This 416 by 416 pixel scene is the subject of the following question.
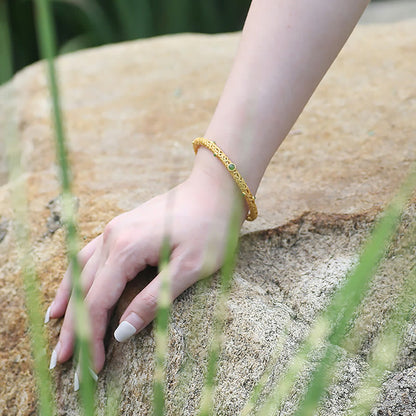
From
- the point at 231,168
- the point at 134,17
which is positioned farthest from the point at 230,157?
the point at 134,17

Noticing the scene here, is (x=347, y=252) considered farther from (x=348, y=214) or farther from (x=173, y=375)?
(x=173, y=375)

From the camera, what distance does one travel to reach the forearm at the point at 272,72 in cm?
73

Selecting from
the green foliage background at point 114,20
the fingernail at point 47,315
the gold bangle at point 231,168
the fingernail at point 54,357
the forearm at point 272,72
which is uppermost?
the forearm at point 272,72

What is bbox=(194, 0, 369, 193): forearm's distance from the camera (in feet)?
2.40

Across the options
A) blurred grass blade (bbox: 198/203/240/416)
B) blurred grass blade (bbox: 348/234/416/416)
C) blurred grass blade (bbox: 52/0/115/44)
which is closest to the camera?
blurred grass blade (bbox: 198/203/240/416)

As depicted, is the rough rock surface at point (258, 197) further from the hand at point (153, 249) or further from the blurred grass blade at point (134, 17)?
the blurred grass blade at point (134, 17)

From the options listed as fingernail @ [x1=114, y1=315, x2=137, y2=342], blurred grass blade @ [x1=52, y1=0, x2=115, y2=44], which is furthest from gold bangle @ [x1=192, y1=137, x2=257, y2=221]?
blurred grass blade @ [x1=52, y1=0, x2=115, y2=44]

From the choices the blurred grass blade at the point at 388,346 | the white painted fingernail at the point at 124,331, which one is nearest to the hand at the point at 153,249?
the white painted fingernail at the point at 124,331

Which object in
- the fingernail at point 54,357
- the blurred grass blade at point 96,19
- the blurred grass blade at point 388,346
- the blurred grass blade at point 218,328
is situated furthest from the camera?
the blurred grass blade at point 96,19

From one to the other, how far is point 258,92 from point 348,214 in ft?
0.86

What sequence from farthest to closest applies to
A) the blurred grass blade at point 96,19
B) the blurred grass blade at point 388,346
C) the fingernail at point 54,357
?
the blurred grass blade at point 96,19, the fingernail at point 54,357, the blurred grass blade at point 388,346

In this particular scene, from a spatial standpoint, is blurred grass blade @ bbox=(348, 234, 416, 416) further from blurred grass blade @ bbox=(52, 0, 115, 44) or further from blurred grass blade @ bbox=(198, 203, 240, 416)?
blurred grass blade @ bbox=(52, 0, 115, 44)

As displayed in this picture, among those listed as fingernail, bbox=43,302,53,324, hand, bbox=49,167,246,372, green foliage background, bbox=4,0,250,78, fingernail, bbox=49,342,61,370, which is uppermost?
hand, bbox=49,167,246,372

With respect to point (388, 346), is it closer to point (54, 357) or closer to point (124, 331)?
point (124, 331)
